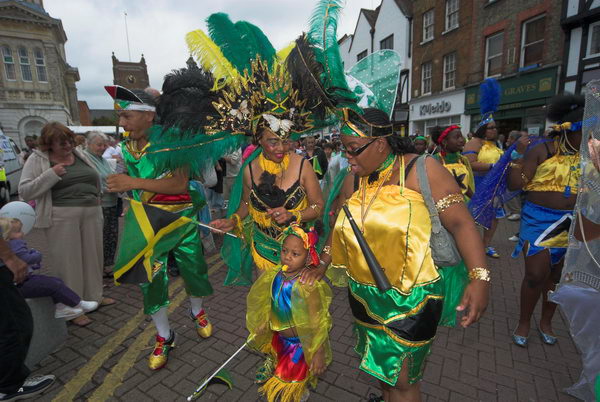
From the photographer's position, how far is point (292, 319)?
2254 mm

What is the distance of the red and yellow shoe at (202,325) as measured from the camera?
3361 mm

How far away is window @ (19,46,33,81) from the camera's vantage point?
3269 cm

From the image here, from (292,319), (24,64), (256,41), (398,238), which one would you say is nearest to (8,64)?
(24,64)

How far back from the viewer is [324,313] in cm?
230

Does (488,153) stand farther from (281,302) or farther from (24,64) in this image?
(24,64)

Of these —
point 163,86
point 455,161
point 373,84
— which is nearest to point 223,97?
point 163,86

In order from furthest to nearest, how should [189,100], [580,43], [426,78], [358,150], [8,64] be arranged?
[8,64]
[426,78]
[580,43]
[189,100]
[358,150]

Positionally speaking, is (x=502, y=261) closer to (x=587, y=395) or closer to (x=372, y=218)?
(x=587, y=395)

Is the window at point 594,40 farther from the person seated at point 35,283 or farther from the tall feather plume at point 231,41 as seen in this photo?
the person seated at point 35,283

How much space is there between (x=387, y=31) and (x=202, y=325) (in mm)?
22726

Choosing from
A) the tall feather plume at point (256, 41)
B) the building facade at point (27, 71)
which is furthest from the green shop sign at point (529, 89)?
the building facade at point (27, 71)

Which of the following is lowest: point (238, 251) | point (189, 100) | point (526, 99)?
point (238, 251)

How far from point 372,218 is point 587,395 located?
84.5 inches

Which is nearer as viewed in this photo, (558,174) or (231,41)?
(231,41)
